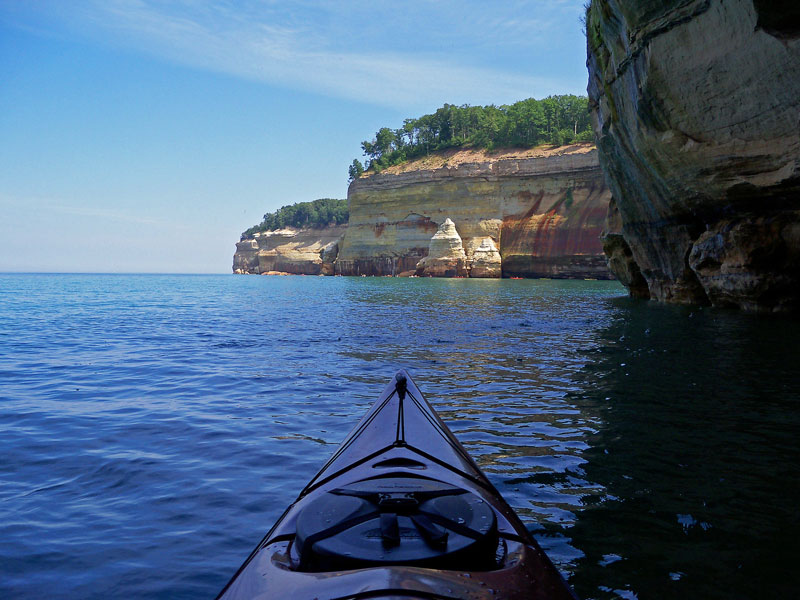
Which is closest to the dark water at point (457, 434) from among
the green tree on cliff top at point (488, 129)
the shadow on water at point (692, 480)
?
the shadow on water at point (692, 480)

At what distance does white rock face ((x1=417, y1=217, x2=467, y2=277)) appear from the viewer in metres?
61.4

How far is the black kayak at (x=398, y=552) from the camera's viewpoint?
165cm

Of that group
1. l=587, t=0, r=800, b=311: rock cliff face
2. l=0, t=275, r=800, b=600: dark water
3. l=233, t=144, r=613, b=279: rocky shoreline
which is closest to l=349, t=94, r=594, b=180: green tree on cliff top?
l=233, t=144, r=613, b=279: rocky shoreline

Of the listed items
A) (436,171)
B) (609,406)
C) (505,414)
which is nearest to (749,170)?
(609,406)

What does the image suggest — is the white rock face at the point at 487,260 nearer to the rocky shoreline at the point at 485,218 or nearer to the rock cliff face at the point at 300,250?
the rocky shoreline at the point at 485,218

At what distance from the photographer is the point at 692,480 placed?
4312 millimetres

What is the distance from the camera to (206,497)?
4309 mm

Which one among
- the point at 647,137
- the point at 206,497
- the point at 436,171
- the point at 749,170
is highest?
the point at 436,171

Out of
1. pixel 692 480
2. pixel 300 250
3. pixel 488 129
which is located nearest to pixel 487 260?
pixel 488 129

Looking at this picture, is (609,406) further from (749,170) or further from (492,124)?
(492,124)

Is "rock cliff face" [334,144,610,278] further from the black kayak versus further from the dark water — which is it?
the black kayak

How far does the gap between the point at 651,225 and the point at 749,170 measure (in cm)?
701

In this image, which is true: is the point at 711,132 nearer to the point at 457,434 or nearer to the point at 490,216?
the point at 457,434

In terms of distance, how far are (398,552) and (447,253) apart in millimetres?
60564
